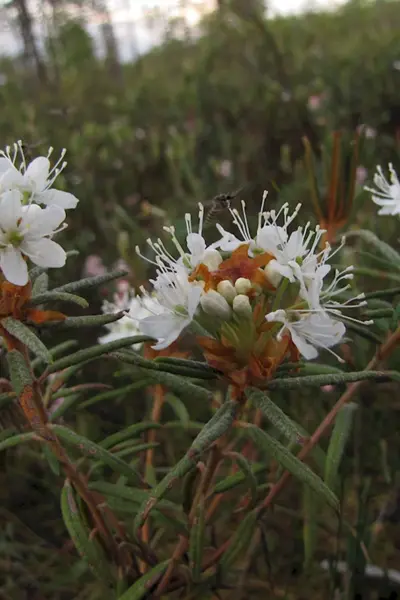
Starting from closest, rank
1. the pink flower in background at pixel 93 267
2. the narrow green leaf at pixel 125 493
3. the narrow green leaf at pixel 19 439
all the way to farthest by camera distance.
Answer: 1. the narrow green leaf at pixel 19 439
2. the narrow green leaf at pixel 125 493
3. the pink flower in background at pixel 93 267

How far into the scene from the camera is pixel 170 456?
1.66 m

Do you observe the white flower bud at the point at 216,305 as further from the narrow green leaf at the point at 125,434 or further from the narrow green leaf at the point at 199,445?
the narrow green leaf at the point at 125,434

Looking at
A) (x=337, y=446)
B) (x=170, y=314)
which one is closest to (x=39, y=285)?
(x=170, y=314)

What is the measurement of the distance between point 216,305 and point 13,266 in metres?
0.24

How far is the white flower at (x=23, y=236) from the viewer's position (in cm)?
71

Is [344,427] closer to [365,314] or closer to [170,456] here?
[365,314]

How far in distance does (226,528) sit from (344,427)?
2.54 ft

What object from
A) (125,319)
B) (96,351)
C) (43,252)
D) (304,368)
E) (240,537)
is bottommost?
(240,537)

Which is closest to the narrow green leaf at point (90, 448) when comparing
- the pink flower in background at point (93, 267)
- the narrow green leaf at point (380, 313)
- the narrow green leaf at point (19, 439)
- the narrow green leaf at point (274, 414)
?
the narrow green leaf at point (19, 439)

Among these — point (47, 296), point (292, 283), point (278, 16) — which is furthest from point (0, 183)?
point (278, 16)

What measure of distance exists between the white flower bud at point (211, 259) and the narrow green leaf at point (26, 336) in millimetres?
222

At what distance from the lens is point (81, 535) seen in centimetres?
95

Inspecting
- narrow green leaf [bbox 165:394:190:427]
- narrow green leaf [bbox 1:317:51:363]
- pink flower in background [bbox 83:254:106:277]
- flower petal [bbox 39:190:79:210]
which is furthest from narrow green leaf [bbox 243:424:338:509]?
pink flower in background [bbox 83:254:106:277]

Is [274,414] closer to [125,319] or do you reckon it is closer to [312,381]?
[312,381]
